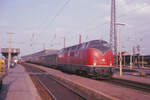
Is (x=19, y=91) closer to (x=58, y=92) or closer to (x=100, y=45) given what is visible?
(x=58, y=92)

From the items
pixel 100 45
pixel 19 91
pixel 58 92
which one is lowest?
pixel 58 92

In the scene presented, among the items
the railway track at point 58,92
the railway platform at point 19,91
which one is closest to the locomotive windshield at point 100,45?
the railway track at point 58,92

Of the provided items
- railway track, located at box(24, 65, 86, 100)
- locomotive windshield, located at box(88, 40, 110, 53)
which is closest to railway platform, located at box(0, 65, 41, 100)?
railway track, located at box(24, 65, 86, 100)

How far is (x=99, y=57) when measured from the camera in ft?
60.8

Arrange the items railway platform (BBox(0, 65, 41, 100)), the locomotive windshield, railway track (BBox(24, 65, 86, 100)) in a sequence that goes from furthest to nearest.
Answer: the locomotive windshield
railway track (BBox(24, 65, 86, 100))
railway platform (BBox(0, 65, 41, 100))

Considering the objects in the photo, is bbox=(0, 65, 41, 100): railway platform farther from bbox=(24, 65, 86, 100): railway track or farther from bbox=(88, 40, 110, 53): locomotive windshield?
bbox=(88, 40, 110, 53): locomotive windshield

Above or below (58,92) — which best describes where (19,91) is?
above

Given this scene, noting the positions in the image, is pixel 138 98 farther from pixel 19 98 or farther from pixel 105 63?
pixel 105 63

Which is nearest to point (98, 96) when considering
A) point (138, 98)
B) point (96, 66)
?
point (138, 98)

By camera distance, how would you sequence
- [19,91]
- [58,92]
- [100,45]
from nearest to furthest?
[19,91] < [58,92] < [100,45]

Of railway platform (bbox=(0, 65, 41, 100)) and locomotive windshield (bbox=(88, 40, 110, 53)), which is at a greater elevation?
locomotive windshield (bbox=(88, 40, 110, 53))

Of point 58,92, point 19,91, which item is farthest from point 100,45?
point 19,91

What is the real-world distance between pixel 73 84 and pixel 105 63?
16.8 feet

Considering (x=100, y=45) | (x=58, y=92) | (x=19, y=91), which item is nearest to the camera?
(x=19, y=91)
